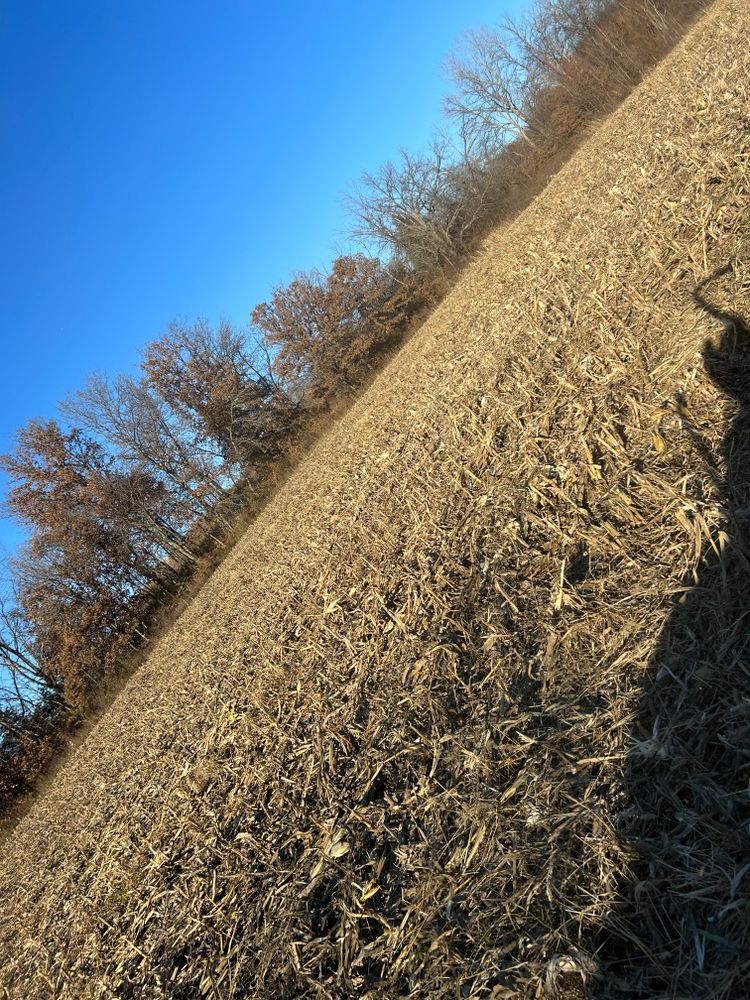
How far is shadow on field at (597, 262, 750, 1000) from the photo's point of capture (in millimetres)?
1990

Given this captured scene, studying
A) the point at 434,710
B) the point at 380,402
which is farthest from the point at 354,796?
the point at 380,402

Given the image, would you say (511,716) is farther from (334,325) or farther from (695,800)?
(334,325)

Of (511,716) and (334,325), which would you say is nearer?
(511,716)

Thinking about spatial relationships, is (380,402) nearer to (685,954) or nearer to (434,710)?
(434,710)

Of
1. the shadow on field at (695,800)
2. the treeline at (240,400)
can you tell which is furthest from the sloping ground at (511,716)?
the treeline at (240,400)

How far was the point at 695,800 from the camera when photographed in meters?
2.33

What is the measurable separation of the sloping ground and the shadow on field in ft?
0.04

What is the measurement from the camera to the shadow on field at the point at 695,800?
1990 mm

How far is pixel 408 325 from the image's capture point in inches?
1314

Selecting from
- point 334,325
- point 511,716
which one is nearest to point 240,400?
point 334,325

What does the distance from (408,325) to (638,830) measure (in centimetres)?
3328

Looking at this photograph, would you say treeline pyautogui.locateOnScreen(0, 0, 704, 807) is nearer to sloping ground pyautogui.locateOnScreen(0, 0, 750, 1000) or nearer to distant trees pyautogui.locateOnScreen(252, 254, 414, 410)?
distant trees pyautogui.locateOnScreen(252, 254, 414, 410)

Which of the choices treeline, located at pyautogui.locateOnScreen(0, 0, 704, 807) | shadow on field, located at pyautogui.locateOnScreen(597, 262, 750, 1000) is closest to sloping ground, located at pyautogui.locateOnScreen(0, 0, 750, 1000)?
shadow on field, located at pyautogui.locateOnScreen(597, 262, 750, 1000)

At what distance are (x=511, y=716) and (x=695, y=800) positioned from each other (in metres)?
1.18
